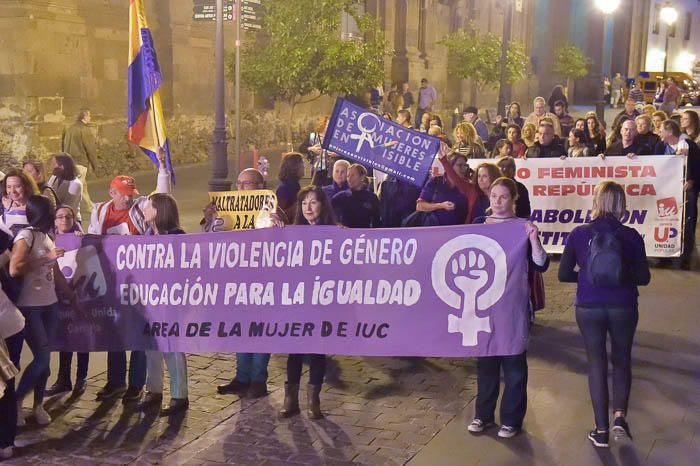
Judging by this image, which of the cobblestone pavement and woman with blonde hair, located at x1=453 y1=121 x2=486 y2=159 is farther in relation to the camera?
woman with blonde hair, located at x1=453 y1=121 x2=486 y2=159

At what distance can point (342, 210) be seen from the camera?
8.09 metres

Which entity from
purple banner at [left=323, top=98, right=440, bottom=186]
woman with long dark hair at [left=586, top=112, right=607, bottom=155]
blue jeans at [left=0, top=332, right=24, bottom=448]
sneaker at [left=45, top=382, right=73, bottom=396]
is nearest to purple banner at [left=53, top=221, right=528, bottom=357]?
sneaker at [left=45, top=382, right=73, bottom=396]

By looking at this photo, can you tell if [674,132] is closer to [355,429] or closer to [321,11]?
[355,429]

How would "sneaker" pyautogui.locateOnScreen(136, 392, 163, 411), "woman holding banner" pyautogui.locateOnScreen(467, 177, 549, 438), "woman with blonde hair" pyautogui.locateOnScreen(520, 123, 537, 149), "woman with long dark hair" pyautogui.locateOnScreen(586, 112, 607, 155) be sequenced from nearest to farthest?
"woman holding banner" pyautogui.locateOnScreen(467, 177, 549, 438) < "sneaker" pyautogui.locateOnScreen(136, 392, 163, 411) < "woman with blonde hair" pyautogui.locateOnScreen(520, 123, 537, 149) < "woman with long dark hair" pyautogui.locateOnScreen(586, 112, 607, 155)

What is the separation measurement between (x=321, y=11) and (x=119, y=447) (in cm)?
1429

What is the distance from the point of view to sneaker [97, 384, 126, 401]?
22.4 ft

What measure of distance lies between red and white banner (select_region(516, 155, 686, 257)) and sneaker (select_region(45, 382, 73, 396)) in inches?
261

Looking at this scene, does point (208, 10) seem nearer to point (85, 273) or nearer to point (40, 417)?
point (85, 273)

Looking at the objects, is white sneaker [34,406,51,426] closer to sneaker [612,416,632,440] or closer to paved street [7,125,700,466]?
paved street [7,125,700,466]

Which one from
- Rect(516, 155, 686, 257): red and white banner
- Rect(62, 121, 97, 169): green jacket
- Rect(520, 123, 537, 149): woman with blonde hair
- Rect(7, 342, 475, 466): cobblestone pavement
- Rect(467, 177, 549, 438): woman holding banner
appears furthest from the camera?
Rect(62, 121, 97, 169): green jacket

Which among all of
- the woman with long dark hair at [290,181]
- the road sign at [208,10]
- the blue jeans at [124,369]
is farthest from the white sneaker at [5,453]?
the road sign at [208,10]

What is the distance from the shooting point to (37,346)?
242 inches

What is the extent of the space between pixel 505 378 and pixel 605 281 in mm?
988

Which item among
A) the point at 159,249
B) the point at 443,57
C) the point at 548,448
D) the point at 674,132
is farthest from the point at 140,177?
the point at 443,57
